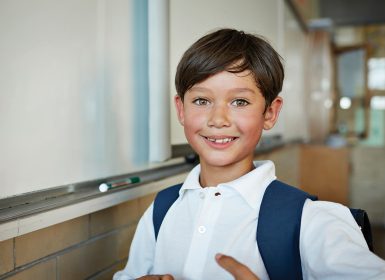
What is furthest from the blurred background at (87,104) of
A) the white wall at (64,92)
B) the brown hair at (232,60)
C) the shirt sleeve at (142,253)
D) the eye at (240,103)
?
the eye at (240,103)

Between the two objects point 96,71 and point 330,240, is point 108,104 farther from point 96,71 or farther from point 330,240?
point 330,240

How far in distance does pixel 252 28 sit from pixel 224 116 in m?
1.36

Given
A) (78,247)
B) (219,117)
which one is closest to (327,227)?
(219,117)

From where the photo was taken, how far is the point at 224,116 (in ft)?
2.65

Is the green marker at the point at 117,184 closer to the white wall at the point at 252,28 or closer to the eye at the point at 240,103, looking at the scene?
the white wall at the point at 252,28

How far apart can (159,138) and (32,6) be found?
1.58 ft

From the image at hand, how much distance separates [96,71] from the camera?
94cm

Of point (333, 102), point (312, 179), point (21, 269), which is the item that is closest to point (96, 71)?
point (21, 269)

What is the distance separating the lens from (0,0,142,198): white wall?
0.72m

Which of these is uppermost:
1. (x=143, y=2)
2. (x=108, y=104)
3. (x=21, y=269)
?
(x=143, y=2)

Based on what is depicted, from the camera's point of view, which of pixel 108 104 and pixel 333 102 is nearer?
pixel 108 104

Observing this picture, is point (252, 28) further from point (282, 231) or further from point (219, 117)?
point (282, 231)

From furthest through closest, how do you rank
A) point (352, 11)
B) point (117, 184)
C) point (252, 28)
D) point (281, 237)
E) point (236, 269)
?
point (352, 11) < point (252, 28) < point (117, 184) < point (281, 237) < point (236, 269)

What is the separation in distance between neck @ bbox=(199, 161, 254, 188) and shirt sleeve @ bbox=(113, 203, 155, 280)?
15 centimetres
